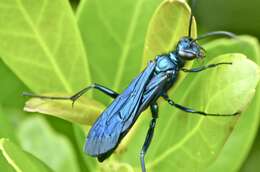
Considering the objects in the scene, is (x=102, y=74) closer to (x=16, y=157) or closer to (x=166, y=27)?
(x=166, y=27)

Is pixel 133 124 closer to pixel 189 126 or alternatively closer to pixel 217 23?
pixel 189 126

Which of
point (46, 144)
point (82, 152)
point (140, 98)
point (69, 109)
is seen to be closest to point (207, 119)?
point (69, 109)

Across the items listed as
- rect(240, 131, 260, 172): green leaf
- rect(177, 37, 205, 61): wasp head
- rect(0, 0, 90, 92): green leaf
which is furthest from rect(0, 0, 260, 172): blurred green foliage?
rect(240, 131, 260, 172): green leaf

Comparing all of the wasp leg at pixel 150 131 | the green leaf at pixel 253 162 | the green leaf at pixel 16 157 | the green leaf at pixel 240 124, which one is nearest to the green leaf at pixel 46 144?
the wasp leg at pixel 150 131

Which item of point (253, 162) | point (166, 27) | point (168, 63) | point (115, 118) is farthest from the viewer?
point (253, 162)

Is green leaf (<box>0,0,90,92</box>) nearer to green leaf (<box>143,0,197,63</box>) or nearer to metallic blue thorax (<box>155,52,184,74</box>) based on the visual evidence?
green leaf (<box>143,0,197,63</box>)

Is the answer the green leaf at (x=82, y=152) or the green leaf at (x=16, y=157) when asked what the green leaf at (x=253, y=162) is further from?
the green leaf at (x=16, y=157)
